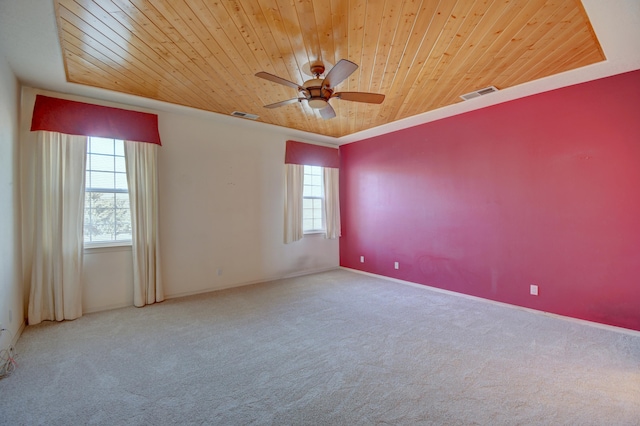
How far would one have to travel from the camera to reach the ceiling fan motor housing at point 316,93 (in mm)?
2693

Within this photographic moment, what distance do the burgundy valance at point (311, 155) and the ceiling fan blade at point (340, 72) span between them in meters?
2.83

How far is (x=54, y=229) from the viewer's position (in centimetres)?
328

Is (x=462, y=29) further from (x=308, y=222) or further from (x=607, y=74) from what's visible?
(x=308, y=222)

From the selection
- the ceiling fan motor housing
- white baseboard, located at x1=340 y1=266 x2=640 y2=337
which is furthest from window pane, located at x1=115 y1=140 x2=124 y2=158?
white baseboard, located at x1=340 y1=266 x2=640 y2=337

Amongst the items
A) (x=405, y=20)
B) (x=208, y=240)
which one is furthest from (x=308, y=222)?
(x=405, y=20)

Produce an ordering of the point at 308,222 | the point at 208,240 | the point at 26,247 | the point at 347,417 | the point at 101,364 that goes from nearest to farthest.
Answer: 1. the point at 347,417
2. the point at 101,364
3. the point at 26,247
4. the point at 208,240
5. the point at 308,222

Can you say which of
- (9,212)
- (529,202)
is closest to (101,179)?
(9,212)

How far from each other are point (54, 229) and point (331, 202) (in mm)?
4217

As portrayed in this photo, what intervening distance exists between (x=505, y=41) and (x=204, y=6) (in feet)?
7.86

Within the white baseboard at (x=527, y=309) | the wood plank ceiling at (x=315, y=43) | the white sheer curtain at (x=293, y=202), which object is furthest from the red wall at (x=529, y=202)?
the white sheer curtain at (x=293, y=202)

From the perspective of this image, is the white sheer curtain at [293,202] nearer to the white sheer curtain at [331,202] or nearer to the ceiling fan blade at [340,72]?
the white sheer curtain at [331,202]

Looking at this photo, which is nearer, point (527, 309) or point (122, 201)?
point (527, 309)

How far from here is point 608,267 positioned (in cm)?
309

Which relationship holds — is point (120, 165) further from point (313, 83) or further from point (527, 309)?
point (527, 309)
